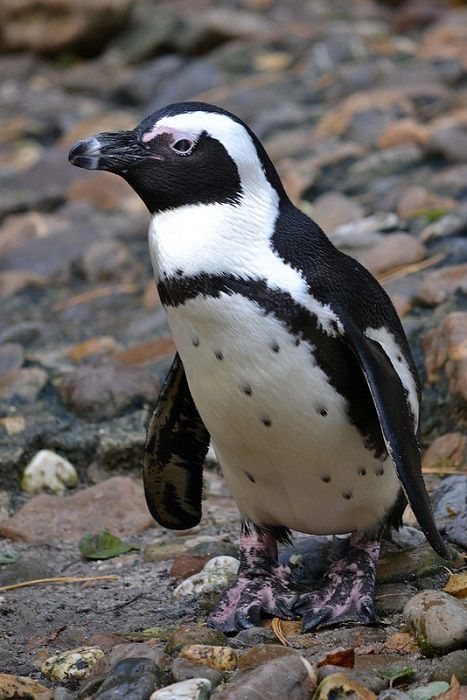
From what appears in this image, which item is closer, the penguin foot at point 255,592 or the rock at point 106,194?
the penguin foot at point 255,592

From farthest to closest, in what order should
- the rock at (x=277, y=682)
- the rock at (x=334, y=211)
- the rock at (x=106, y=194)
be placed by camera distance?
the rock at (x=106, y=194) < the rock at (x=334, y=211) < the rock at (x=277, y=682)

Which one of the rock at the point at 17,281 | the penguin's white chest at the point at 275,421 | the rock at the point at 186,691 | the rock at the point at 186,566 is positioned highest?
the penguin's white chest at the point at 275,421

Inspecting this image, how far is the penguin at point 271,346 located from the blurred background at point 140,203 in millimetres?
502

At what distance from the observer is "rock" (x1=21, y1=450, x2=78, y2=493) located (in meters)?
4.26

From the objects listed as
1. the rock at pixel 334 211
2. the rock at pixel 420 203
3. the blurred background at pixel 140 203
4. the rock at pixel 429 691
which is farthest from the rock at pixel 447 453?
the rock at pixel 334 211

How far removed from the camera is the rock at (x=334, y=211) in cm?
607

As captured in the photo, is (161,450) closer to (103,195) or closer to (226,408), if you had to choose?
(226,408)

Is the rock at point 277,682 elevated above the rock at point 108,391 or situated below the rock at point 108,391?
above

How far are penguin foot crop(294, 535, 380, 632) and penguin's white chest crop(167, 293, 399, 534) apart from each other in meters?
0.08

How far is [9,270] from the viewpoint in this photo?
22.1ft

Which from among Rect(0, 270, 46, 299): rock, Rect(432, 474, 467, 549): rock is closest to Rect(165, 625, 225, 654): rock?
Rect(432, 474, 467, 549): rock

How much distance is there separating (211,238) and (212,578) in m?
1.05

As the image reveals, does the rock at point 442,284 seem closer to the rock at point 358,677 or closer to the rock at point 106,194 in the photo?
the rock at point 358,677

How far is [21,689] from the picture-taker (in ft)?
8.57
